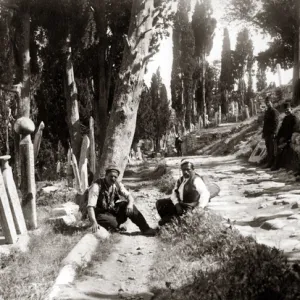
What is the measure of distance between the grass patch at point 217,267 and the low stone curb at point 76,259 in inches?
34.4

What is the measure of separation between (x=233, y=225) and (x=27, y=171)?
329 cm

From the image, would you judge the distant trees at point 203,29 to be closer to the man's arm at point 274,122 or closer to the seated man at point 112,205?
the man's arm at point 274,122

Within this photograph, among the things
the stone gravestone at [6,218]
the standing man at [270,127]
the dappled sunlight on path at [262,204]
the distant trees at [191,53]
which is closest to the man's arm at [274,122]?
the standing man at [270,127]

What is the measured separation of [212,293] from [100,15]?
1294 centimetres

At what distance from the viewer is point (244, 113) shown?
114 ft

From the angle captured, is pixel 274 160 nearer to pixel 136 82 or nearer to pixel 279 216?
pixel 136 82

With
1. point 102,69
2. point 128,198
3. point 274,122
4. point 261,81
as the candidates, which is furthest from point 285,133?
point 261,81

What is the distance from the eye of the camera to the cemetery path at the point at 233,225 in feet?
13.1

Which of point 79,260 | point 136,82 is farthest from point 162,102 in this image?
point 79,260

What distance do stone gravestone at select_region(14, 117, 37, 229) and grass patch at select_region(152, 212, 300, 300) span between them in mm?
2154

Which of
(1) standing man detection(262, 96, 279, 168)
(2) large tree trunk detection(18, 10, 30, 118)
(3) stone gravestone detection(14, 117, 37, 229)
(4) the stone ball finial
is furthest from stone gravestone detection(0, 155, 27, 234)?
(1) standing man detection(262, 96, 279, 168)

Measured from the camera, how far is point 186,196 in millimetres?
6316

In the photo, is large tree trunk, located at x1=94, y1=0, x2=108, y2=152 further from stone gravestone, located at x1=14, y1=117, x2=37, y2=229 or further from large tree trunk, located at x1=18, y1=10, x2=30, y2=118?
stone gravestone, located at x1=14, y1=117, x2=37, y2=229

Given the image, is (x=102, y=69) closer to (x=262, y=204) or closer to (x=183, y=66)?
(x=262, y=204)
